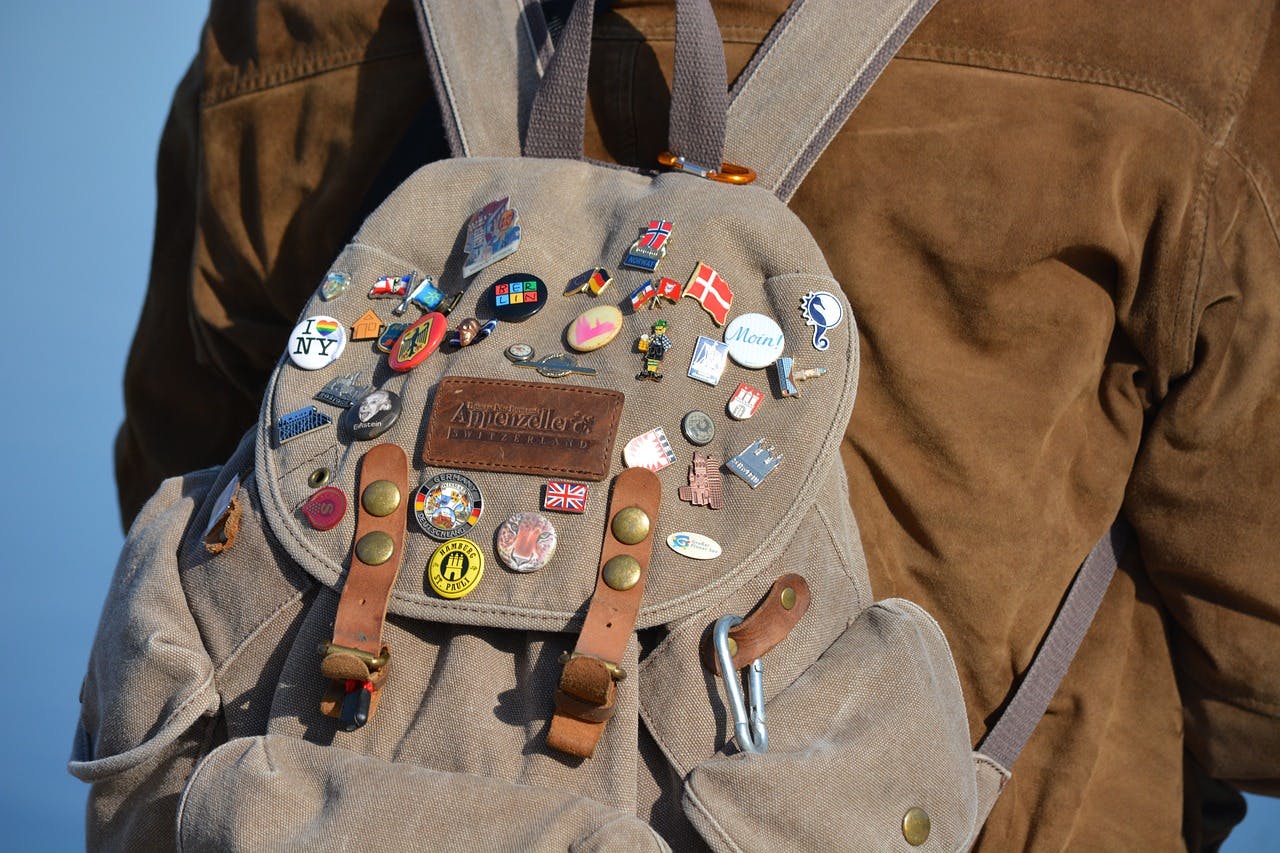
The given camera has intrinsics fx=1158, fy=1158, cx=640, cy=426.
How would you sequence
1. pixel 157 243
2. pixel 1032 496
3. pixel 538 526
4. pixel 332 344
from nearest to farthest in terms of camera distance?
pixel 538 526, pixel 332 344, pixel 1032 496, pixel 157 243

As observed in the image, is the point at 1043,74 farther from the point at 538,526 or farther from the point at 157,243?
the point at 157,243

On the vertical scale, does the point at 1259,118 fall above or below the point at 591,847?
above

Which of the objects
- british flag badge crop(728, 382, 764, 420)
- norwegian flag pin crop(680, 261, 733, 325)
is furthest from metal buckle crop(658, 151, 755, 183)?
british flag badge crop(728, 382, 764, 420)

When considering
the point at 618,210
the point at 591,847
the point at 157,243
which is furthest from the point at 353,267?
the point at 157,243

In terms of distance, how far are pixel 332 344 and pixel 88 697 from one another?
0.37 m

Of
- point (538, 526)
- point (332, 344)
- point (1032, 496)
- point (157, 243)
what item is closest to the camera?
point (538, 526)

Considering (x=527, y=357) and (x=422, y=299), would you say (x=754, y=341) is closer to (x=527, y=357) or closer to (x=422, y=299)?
(x=527, y=357)

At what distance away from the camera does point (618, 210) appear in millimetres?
1000

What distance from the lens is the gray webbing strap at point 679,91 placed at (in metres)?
1.00

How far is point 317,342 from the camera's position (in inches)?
38.9

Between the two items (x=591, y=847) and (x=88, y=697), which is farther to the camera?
(x=88, y=697)

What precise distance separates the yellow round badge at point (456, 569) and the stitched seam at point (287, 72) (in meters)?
0.57

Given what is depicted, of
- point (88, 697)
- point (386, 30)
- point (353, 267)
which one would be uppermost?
point (386, 30)

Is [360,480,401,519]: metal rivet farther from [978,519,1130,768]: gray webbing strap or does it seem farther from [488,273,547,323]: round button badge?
[978,519,1130,768]: gray webbing strap
